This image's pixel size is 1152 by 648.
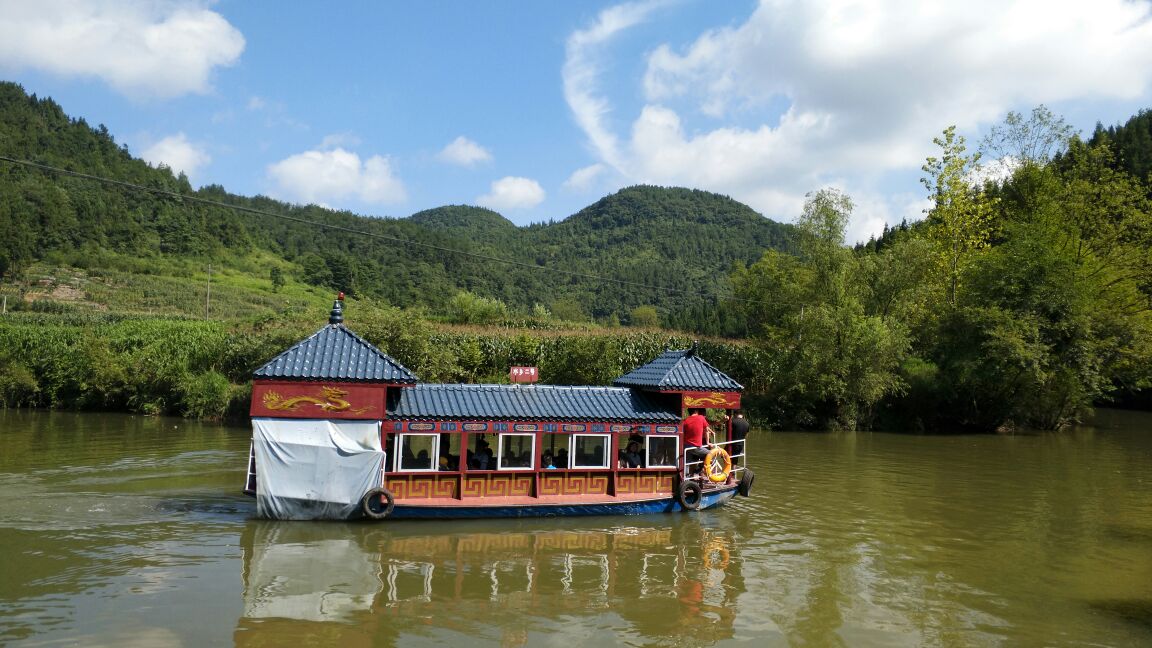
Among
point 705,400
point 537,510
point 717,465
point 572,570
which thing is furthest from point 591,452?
point 572,570

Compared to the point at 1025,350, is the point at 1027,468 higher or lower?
lower

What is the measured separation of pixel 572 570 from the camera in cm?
1330

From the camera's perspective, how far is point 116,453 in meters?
23.6

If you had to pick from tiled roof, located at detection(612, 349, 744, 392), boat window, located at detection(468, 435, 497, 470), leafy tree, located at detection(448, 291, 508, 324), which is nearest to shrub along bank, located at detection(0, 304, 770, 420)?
leafy tree, located at detection(448, 291, 508, 324)

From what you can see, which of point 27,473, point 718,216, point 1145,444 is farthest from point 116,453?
point 718,216

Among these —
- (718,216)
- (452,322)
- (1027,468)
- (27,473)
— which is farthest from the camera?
(718,216)

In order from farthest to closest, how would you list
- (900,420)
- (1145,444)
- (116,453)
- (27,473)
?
(900,420), (1145,444), (116,453), (27,473)

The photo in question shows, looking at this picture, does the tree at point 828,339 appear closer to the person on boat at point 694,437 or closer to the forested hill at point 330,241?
the forested hill at point 330,241

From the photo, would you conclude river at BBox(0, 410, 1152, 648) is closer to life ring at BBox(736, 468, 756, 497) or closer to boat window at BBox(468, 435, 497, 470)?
life ring at BBox(736, 468, 756, 497)

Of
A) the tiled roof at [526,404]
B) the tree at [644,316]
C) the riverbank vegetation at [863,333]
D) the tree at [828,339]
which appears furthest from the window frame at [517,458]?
the tree at [644,316]

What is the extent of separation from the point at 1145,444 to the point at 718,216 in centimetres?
14323

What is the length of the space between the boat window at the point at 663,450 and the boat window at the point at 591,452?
1153mm

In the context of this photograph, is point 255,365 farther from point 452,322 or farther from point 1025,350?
point 1025,350

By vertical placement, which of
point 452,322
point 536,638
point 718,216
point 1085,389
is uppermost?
point 718,216
